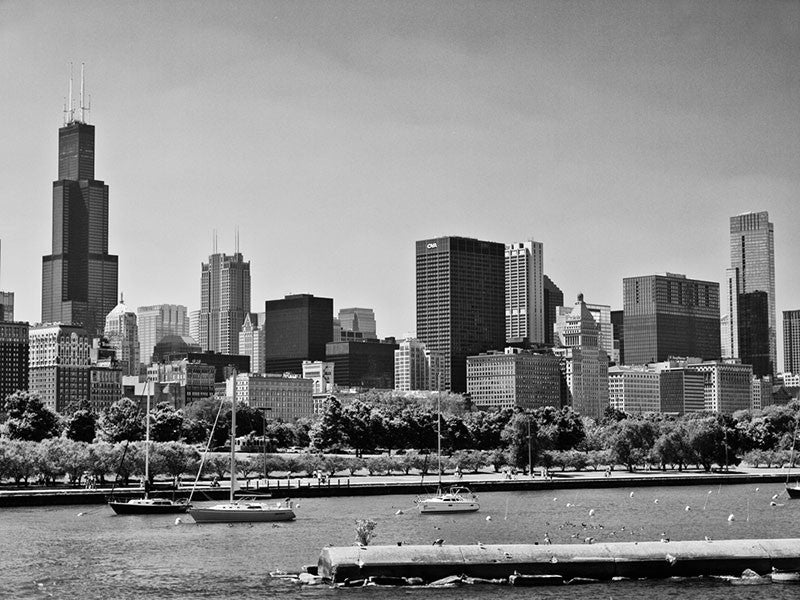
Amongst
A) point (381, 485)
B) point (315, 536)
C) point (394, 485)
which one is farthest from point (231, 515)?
point (394, 485)

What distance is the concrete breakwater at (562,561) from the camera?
72938mm

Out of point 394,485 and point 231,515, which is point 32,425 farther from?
point 231,515

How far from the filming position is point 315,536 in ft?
329

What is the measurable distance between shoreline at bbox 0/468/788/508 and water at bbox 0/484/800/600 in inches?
175

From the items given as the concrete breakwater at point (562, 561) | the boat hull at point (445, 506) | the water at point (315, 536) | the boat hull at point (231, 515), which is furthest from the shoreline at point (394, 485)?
the concrete breakwater at point (562, 561)

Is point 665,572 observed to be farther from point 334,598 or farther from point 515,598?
point 334,598

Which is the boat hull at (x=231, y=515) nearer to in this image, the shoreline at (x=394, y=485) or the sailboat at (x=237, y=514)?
the sailboat at (x=237, y=514)

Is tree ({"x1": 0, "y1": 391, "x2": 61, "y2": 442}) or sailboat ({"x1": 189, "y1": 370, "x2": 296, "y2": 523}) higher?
tree ({"x1": 0, "y1": 391, "x2": 61, "y2": 442})

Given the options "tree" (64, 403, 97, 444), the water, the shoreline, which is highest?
"tree" (64, 403, 97, 444)

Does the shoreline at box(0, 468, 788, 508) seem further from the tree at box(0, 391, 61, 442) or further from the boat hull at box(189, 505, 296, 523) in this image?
the tree at box(0, 391, 61, 442)

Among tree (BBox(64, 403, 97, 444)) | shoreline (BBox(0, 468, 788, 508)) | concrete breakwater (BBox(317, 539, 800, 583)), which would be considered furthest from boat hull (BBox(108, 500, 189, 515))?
tree (BBox(64, 403, 97, 444))

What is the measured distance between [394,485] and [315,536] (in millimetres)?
56844

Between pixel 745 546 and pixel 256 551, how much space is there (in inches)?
1182

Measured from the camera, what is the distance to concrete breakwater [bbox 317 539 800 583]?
72.9 meters
